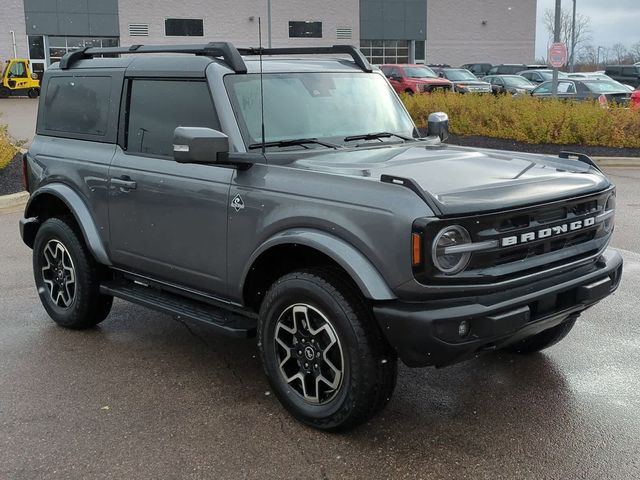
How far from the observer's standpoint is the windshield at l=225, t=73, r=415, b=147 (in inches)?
180

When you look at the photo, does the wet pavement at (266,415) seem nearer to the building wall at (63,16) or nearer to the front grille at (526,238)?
the front grille at (526,238)

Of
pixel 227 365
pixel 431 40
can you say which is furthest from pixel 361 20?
pixel 227 365

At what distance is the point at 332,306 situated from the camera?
3770 mm

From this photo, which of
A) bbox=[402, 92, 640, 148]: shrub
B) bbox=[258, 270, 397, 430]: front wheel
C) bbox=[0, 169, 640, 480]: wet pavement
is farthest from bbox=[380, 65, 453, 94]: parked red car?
bbox=[258, 270, 397, 430]: front wheel

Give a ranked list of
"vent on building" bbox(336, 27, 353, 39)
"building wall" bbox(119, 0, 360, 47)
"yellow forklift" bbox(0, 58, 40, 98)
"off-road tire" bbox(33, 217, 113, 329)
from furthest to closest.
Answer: "vent on building" bbox(336, 27, 353, 39) → "building wall" bbox(119, 0, 360, 47) → "yellow forklift" bbox(0, 58, 40, 98) → "off-road tire" bbox(33, 217, 113, 329)

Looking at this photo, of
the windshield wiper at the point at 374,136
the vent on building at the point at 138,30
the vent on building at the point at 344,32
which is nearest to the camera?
the windshield wiper at the point at 374,136

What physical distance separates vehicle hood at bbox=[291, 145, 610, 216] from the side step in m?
1.00

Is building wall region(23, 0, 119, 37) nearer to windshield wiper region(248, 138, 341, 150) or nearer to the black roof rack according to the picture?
the black roof rack

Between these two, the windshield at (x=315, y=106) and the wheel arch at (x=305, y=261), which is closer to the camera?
the wheel arch at (x=305, y=261)

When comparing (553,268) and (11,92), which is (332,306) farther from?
(11,92)

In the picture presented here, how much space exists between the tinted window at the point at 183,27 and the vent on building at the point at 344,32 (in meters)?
10.0

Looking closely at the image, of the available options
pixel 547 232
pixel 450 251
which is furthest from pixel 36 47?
pixel 450 251

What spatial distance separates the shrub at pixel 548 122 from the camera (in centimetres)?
1583

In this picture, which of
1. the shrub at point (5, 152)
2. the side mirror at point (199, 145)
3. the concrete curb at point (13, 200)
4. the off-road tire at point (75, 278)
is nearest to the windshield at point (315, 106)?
the side mirror at point (199, 145)
